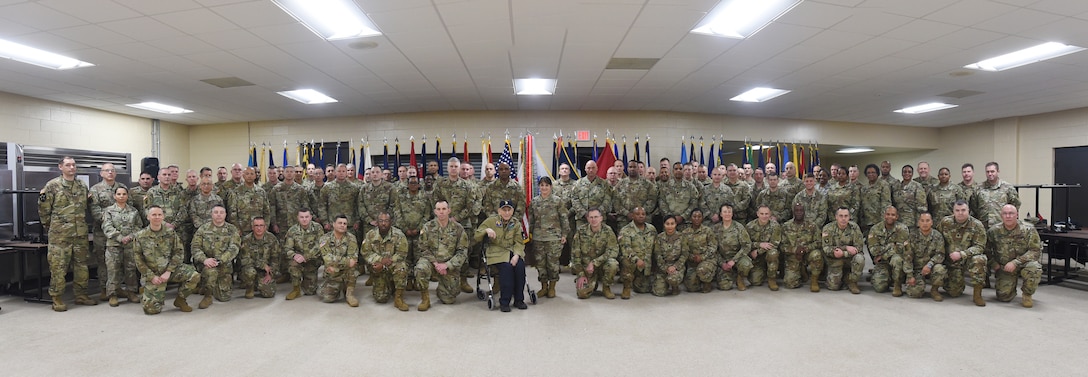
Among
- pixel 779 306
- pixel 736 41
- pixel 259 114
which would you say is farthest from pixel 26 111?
pixel 779 306

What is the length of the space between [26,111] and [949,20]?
40.4 feet

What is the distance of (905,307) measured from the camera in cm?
498

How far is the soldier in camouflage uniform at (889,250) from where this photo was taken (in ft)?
17.9

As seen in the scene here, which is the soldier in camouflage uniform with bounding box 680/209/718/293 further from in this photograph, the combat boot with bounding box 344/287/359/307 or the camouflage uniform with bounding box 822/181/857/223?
the combat boot with bounding box 344/287/359/307

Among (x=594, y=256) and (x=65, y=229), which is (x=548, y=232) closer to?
(x=594, y=256)

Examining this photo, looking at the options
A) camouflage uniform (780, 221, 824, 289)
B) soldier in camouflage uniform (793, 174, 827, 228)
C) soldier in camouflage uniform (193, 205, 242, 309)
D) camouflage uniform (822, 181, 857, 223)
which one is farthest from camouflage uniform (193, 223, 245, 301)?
camouflage uniform (822, 181, 857, 223)

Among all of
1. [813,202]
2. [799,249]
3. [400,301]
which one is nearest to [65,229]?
[400,301]

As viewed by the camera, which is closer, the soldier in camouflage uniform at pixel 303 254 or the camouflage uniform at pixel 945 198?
the soldier in camouflage uniform at pixel 303 254

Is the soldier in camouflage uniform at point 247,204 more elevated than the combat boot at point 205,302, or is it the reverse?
the soldier in camouflage uniform at point 247,204

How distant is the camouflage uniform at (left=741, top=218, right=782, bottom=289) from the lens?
576 cm

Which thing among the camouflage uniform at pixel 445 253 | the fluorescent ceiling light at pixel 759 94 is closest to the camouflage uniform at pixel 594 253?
the camouflage uniform at pixel 445 253

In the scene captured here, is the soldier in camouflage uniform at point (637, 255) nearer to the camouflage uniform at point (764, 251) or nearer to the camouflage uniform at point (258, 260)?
the camouflage uniform at point (764, 251)

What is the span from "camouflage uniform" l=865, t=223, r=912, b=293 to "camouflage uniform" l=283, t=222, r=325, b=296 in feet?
19.8

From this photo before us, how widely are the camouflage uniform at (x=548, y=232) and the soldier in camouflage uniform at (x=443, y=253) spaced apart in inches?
31.5
